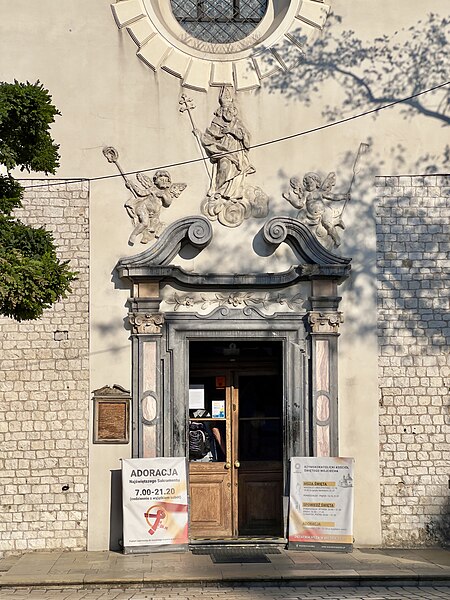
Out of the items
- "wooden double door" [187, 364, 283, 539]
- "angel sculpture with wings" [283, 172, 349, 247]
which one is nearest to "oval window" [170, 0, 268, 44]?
"angel sculpture with wings" [283, 172, 349, 247]

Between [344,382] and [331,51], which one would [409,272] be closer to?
[344,382]

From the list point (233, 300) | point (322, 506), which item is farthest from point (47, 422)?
point (322, 506)

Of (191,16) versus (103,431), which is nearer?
(103,431)

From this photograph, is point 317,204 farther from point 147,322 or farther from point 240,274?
point 147,322

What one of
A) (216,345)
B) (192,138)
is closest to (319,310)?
(216,345)

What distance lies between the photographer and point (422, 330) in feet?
45.9

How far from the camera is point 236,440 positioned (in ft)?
47.4

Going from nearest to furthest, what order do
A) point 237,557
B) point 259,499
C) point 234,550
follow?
point 237,557 → point 234,550 → point 259,499

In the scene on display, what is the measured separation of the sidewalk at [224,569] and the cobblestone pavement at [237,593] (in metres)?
0.11

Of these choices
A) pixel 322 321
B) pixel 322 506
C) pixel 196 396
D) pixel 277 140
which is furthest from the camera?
pixel 196 396

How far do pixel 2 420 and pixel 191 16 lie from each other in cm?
567

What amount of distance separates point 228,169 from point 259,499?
4.19 meters

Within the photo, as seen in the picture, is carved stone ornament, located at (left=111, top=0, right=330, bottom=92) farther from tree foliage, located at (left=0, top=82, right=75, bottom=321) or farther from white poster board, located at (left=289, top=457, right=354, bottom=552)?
white poster board, located at (left=289, top=457, right=354, bottom=552)

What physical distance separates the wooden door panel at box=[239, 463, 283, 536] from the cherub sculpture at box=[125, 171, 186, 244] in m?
3.24
